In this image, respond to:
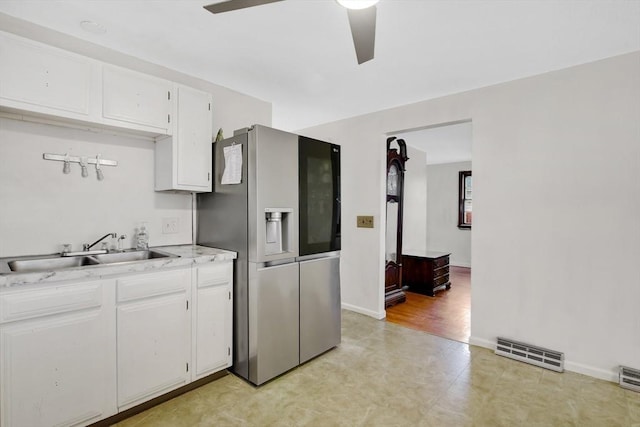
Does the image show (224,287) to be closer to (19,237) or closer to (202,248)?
(202,248)

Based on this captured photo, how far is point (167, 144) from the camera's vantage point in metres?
2.40

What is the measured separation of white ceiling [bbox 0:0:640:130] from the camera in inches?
71.4

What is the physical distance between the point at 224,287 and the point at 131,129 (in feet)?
4.22

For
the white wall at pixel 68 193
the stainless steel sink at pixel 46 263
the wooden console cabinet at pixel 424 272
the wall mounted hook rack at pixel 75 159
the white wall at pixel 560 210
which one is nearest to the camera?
the stainless steel sink at pixel 46 263

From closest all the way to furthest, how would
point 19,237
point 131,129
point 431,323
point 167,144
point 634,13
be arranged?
point 634,13 → point 19,237 → point 131,129 → point 167,144 → point 431,323

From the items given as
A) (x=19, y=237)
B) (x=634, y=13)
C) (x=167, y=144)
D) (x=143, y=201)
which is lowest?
(x=19, y=237)

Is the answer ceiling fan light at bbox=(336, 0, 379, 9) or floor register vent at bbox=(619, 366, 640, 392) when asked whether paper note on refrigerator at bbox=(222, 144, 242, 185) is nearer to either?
ceiling fan light at bbox=(336, 0, 379, 9)

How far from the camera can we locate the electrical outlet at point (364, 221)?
374cm

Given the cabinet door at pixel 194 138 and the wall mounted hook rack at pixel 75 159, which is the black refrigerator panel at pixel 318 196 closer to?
the cabinet door at pixel 194 138

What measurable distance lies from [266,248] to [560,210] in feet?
7.68

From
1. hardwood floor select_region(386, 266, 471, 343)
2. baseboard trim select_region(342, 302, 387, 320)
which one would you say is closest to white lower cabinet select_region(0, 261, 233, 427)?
baseboard trim select_region(342, 302, 387, 320)

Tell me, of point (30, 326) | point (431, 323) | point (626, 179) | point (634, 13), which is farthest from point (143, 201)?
point (626, 179)

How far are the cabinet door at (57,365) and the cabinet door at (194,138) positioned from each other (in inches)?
39.0

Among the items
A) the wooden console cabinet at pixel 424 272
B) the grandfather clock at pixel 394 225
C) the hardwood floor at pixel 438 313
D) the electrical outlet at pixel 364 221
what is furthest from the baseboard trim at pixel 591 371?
the wooden console cabinet at pixel 424 272
